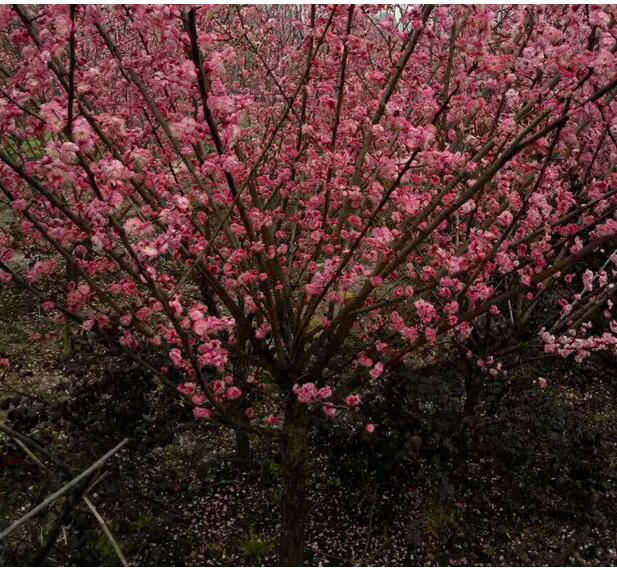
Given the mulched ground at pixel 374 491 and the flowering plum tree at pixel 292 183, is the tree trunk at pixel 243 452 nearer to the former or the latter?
the mulched ground at pixel 374 491

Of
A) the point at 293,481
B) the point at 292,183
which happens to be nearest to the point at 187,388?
the point at 293,481

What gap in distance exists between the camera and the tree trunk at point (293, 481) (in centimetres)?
406

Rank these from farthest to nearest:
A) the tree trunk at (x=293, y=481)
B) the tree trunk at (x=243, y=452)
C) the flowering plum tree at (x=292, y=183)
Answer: the tree trunk at (x=243, y=452) → the tree trunk at (x=293, y=481) → the flowering plum tree at (x=292, y=183)

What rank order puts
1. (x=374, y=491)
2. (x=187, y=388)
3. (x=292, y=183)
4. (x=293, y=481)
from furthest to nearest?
(x=374, y=491) → (x=292, y=183) → (x=293, y=481) → (x=187, y=388)

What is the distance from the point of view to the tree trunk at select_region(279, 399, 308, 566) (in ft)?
13.3

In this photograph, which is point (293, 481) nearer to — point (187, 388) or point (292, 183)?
point (187, 388)

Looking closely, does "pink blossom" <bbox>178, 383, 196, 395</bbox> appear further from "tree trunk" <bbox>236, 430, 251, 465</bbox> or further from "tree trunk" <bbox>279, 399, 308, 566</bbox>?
"tree trunk" <bbox>236, 430, 251, 465</bbox>

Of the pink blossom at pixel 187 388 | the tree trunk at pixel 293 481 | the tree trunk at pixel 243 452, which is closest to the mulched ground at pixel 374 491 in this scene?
the tree trunk at pixel 243 452

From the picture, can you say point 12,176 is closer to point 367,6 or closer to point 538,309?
point 367,6

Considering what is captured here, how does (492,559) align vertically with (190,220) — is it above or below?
below

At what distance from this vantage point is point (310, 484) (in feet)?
18.6

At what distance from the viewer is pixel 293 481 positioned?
4.24 meters

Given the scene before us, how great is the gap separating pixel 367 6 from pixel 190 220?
229 centimetres

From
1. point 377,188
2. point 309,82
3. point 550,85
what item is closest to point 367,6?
point 309,82
